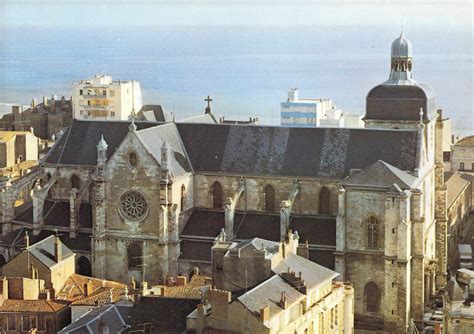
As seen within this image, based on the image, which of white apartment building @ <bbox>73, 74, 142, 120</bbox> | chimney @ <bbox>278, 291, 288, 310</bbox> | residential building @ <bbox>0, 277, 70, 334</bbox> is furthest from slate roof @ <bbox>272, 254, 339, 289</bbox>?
white apartment building @ <bbox>73, 74, 142, 120</bbox>

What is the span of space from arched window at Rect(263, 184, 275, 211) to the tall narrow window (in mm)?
6660

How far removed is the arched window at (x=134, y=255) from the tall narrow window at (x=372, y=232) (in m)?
13.2

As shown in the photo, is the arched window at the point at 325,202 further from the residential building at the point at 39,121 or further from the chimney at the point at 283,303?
the residential building at the point at 39,121

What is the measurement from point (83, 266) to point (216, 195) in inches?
348

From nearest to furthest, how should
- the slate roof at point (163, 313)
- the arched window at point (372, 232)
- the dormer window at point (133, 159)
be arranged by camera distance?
the slate roof at point (163, 313) < the arched window at point (372, 232) < the dormer window at point (133, 159)

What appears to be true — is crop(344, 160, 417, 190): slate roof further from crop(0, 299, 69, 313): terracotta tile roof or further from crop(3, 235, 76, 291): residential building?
crop(0, 299, 69, 313): terracotta tile roof

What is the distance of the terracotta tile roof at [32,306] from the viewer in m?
53.1

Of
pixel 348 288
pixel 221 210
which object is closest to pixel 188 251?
pixel 221 210

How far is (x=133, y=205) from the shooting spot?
64312mm

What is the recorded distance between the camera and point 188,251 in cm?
6334

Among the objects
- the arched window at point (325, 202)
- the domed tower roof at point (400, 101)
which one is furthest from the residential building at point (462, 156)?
the arched window at point (325, 202)

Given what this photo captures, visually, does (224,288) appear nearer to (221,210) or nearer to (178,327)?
(178,327)

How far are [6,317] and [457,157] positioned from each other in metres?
53.6

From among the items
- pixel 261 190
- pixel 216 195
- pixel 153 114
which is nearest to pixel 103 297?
pixel 216 195
